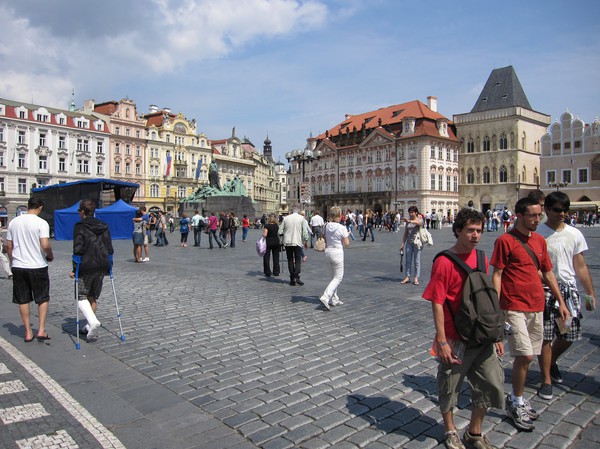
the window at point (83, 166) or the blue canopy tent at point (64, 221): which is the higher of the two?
the window at point (83, 166)

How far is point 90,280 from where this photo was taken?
6.19m

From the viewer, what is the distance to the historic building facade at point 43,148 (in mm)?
59969

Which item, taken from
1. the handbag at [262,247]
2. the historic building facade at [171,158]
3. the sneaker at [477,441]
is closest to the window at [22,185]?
the historic building facade at [171,158]

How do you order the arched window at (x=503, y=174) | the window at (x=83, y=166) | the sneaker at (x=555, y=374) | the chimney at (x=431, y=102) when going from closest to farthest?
the sneaker at (x=555, y=374) < the arched window at (x=503, y=174) < the window at (x=83, y=166) < the chimney at (x=431, y=102)

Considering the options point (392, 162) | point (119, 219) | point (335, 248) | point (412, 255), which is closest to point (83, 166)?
point (392, 162)

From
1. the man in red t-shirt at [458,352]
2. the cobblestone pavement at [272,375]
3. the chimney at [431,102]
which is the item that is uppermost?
the chimney at [431,102]

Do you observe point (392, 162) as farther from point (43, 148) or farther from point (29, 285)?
point (29, 285)

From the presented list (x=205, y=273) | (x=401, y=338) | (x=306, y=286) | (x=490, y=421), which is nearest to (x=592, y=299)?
(x=490, y=421)

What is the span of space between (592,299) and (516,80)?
70651 mm

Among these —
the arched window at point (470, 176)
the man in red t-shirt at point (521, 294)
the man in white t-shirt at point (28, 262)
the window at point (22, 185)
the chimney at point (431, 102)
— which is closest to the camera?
the man in red t-shirt at point (521, 294)

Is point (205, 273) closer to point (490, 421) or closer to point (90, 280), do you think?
point (90, 280)

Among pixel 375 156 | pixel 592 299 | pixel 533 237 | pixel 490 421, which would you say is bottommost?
pixel 490 421

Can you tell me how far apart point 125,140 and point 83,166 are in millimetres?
7910

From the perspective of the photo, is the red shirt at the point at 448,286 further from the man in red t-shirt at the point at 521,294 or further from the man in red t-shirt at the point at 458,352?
the man in red t-shirt at the point at 521,294
